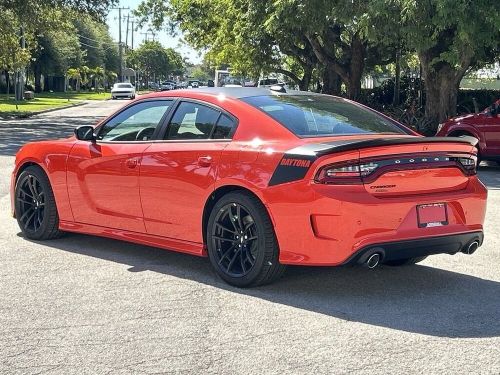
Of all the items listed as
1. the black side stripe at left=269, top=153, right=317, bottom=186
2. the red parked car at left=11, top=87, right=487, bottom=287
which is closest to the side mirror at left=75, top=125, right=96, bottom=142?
the red parked car at left=11, top=87, right=487, bottom=287

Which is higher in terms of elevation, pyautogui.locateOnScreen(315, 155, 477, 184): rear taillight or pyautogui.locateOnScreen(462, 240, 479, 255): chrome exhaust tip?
pyautogui.locateOnScreen(315, 155, 477, 184): rear taillight

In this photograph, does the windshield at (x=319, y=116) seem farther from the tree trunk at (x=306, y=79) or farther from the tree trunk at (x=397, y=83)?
the tree trunk at (x=306, y=79)

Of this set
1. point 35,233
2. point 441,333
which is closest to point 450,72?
point 35,233

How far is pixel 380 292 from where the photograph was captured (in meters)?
5.67

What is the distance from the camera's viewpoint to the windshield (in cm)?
587

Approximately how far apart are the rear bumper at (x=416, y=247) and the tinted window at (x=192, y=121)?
5.72 ft

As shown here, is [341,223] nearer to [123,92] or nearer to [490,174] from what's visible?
[490,174]

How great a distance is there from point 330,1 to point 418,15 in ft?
12.0

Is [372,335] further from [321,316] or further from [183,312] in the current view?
[183,312]

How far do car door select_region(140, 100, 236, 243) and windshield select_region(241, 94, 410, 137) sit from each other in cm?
39

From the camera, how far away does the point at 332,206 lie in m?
5.11

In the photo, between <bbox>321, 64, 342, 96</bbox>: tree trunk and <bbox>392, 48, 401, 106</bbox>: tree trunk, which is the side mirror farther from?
<bbox>321, 64, 342, 96</bbox>: tree trunk

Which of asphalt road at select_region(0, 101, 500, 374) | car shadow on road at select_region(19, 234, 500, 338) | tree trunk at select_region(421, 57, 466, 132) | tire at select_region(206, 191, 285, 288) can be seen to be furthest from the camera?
tree trunk at select_region(421, 57, 466, 132)

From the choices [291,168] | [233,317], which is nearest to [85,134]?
[291,168]
